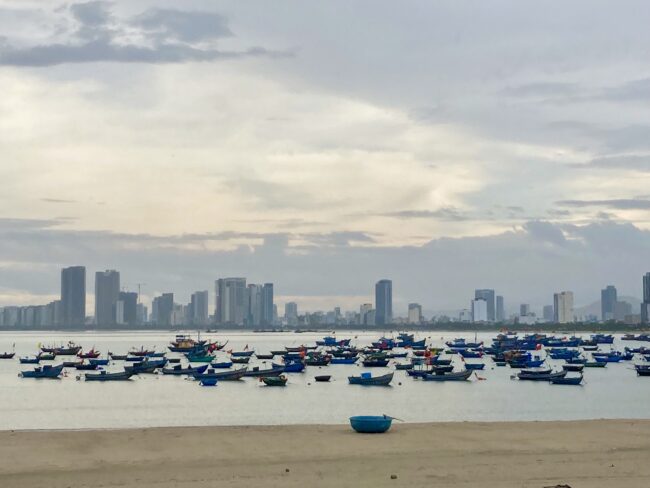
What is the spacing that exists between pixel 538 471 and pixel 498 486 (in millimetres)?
3789

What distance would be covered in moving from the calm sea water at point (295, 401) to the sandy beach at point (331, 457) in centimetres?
1941

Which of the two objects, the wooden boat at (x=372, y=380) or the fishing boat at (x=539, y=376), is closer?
the wooden boat at (x=372, y=380)

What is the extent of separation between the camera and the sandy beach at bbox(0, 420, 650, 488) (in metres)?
29.9

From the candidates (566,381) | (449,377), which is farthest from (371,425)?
(566,381)

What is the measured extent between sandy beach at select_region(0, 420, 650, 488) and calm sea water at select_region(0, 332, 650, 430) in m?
19.4

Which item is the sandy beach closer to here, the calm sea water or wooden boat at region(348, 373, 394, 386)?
the calm sea water

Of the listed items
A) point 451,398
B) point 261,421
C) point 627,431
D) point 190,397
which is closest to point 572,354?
point 451,398

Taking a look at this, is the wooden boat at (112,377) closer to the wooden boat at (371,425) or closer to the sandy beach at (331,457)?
A: the sandy beach at (331,457)

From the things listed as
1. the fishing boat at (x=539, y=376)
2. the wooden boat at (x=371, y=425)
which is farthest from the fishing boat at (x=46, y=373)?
the wooden boat at (x=371, y=425)

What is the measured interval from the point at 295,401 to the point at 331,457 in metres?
46.7

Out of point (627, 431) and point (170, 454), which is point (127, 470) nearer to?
point (170, 454)

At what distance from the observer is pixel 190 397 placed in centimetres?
8512

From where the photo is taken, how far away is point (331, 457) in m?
35.3

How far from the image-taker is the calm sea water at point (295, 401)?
66.8 m
